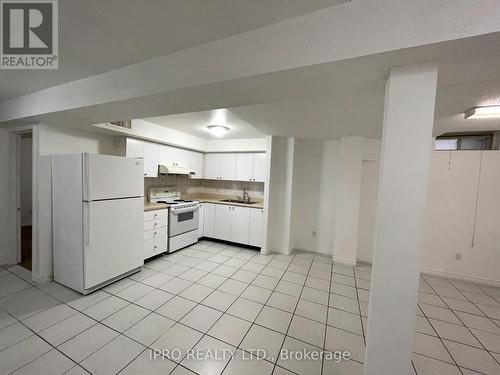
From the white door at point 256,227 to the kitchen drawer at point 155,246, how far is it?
163cm

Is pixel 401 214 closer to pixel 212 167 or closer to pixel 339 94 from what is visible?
pixel 339 94

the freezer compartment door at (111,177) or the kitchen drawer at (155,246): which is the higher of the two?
the freezer compartment door at (111,177)

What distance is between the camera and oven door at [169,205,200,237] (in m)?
3.63

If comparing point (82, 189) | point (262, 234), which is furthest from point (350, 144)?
point (82, 189)

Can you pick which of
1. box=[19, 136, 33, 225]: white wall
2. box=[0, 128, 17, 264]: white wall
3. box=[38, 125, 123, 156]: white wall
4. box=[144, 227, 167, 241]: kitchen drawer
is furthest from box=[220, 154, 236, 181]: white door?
box=[19, 136, 33, 225]: white wall

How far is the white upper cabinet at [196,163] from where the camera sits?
4570 mm

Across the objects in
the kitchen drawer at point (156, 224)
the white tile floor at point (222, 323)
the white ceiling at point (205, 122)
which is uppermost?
the white ceiling at point (205, 122)

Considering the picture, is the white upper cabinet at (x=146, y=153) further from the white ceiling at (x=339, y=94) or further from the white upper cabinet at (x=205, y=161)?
the white ceiling at (x=339, y=94)

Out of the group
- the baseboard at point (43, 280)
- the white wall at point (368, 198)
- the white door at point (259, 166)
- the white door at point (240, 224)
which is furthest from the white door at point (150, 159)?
the white wall at point (368, 198)

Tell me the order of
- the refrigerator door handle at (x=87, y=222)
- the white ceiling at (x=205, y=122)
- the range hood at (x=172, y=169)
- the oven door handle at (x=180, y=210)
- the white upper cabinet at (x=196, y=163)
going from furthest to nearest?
the white upper cabinet at (x=196, y=163), the range hood at (x=172, y=169), the oven door handle at (x=180, y=210), the white ceiling at (x=205, y=122), the refrigerator door handle at (x=87, y=222)

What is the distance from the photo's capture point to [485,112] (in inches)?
79.0

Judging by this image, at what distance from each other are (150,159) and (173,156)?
0.57m

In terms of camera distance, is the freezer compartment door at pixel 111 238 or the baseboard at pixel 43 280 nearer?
the freezer compartment door at pixel 111 238

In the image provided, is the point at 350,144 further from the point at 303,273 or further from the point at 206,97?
the point at 206,97
